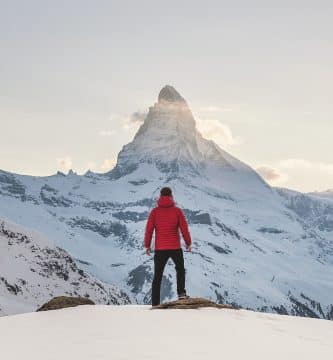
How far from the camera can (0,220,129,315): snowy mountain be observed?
439 ft

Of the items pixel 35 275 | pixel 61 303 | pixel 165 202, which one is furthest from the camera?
pixel 35 275

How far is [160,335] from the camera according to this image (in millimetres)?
14102

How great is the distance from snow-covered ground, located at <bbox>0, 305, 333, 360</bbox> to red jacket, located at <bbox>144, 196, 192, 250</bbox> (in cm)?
181

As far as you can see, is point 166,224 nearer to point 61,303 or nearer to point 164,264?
point 164,264

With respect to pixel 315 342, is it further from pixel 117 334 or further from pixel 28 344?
pixel 28 344

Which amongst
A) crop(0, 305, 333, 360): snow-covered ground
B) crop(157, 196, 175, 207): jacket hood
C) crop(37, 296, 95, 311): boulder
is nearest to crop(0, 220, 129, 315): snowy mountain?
crop(37, 296, 95, 311): boulder

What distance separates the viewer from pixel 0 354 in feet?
41.1

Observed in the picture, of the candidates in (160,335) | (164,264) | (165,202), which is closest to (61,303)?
(164,264)

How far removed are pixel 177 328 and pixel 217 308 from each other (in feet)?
11.5

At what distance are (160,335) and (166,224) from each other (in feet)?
15.9

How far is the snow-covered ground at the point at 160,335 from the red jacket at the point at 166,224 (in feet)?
5.92

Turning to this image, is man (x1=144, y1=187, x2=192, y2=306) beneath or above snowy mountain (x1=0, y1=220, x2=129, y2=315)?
above

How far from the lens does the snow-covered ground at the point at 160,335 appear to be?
12445mm

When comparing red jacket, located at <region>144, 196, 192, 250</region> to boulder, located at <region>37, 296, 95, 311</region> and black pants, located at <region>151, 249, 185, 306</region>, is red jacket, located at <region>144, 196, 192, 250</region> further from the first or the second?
boulder, located at <region>37, 296, 95, 311</region>
